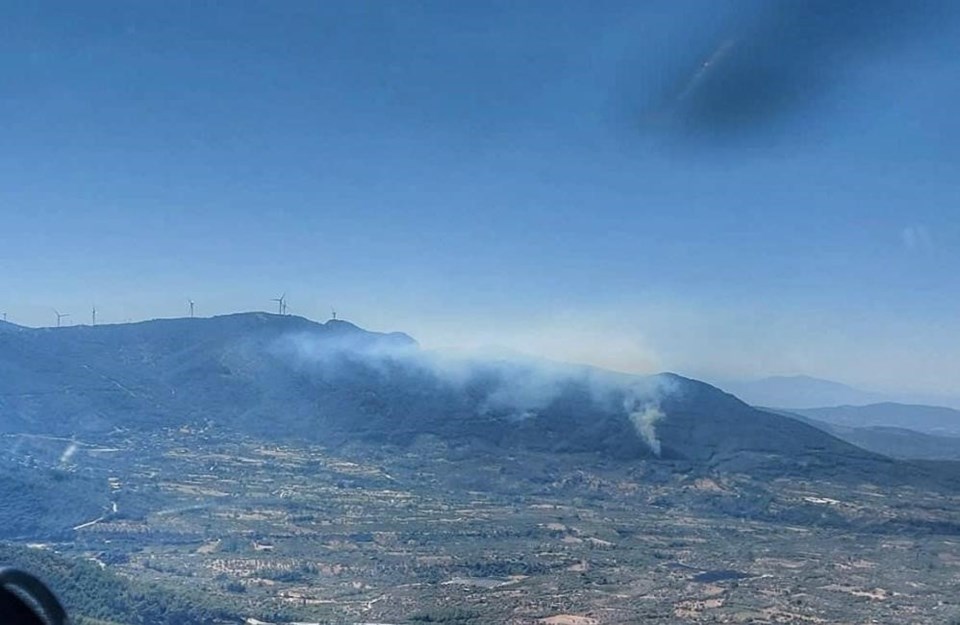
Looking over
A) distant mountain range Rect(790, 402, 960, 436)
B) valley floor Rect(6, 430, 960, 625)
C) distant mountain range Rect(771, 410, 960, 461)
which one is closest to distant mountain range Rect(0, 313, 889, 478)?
valley floor Rect(6, 430, 960, 625)

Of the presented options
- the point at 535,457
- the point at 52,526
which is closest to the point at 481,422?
the point at 535,457

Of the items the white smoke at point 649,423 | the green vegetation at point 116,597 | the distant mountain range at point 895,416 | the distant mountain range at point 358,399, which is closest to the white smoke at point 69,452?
the distant mountain range at point 358,399

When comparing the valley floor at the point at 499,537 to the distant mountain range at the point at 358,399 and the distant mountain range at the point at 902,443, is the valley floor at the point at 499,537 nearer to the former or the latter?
the distant mountain range at the point at 358,399

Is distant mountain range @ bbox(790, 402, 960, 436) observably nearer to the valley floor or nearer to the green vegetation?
the valley floor

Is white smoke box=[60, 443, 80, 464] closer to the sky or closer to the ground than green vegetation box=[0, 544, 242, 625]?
closer to the sky

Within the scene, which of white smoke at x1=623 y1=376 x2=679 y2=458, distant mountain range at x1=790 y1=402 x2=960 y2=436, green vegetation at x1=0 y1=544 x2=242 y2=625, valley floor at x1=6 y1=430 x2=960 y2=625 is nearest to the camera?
green vegetation at x1=0 y1=544 x2=242 y2=625

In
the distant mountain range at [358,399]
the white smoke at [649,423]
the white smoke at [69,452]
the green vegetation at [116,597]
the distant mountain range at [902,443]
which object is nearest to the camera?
the green vegetation at [116,597]

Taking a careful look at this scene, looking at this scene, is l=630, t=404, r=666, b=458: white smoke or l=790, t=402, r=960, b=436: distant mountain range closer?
l=630, t=404, r=666, b=458: white smoke

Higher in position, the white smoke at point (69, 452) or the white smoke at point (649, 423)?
the white smoke at point (649, 423)

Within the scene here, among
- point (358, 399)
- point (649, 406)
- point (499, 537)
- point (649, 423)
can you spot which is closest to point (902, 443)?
point (649, 406)

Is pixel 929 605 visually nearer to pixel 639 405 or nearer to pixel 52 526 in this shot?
pixel 52 526
